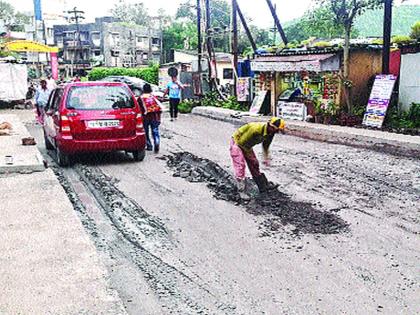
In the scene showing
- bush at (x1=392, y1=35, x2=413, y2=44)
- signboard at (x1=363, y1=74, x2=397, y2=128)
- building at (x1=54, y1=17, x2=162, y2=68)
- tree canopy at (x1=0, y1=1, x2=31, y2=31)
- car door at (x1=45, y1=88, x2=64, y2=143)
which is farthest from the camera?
tree canopy at (x1=0, y1=1, x2=31, y2=31)

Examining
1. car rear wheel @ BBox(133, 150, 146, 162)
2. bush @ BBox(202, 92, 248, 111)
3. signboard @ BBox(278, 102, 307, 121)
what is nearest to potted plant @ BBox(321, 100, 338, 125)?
signboard @ BBox(278, 102, 307, 121)

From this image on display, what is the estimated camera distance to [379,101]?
15016 mm

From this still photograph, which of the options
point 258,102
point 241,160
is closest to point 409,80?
point 258,102

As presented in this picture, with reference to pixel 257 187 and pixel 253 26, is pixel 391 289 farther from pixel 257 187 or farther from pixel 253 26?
pixel 253 26

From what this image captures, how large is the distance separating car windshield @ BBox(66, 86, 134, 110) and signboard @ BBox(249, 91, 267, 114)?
1003 centimetres

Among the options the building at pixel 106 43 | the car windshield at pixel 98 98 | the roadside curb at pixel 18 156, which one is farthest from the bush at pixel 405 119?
the building at pixel 106 43

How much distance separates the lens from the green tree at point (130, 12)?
307 ft

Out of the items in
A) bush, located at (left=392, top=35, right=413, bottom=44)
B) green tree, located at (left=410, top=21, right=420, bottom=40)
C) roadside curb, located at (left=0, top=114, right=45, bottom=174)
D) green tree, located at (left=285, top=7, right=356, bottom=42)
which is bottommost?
roadside curb, located at (left=0, top=114, right=45, bottom=174)

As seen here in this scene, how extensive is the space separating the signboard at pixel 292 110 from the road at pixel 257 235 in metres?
7.00

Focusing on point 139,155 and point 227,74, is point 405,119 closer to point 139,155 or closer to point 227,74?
point 139,155

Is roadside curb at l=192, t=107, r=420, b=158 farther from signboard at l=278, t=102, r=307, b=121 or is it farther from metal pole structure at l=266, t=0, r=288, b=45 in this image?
metal pole structure at l=266, t=0, r=288, b=45

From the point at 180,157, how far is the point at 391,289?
279 inches

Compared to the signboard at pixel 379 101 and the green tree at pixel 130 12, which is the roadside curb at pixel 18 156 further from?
the green tree at pixel 130 12

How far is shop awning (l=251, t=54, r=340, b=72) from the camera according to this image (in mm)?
16469
